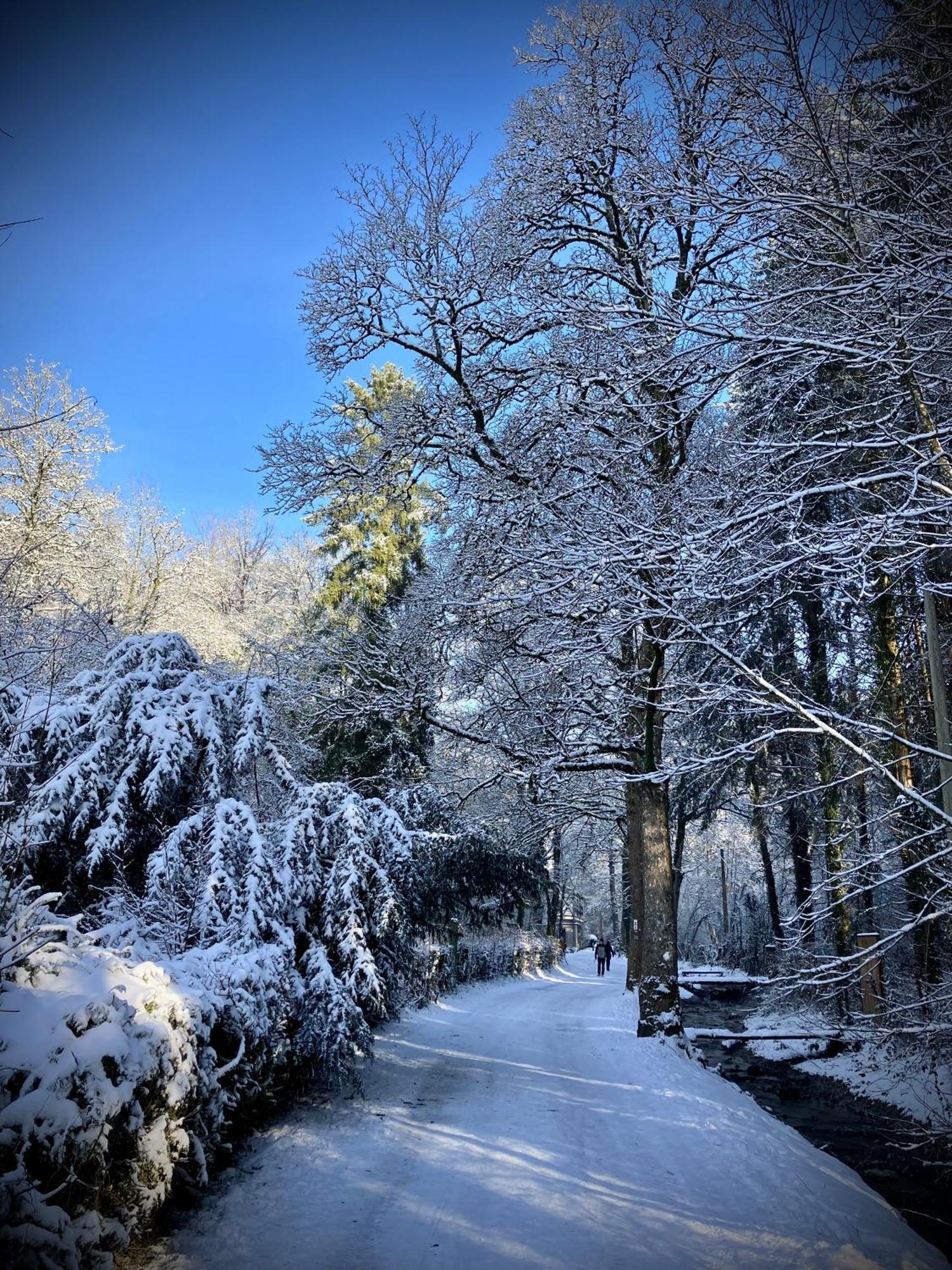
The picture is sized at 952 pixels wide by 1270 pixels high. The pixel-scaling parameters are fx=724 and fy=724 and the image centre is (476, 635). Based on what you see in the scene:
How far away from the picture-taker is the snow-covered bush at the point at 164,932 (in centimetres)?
329

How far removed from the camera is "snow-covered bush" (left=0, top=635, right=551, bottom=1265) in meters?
3.29

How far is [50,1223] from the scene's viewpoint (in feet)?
9.70

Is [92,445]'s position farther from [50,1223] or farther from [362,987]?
[50,1223]

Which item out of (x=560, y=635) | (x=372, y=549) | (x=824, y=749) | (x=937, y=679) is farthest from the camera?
(x=372, y=549)

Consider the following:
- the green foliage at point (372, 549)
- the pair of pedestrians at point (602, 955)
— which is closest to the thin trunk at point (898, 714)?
the green foliage at point (372, 549)

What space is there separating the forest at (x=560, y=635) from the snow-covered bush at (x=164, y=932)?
0.10 ft

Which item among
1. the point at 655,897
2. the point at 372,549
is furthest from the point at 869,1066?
the point at 372,549

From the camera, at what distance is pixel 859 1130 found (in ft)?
27.9

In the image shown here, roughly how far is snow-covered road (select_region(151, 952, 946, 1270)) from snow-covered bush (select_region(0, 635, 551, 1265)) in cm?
49

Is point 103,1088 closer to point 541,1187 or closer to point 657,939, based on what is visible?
point 541,1187

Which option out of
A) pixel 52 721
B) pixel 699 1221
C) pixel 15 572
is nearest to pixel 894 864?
pixel 699 1221

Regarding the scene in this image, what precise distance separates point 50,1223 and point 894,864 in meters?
8.25

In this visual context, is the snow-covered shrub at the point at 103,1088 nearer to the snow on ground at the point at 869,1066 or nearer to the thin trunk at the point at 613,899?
the snow on ground at the point at 869,1066

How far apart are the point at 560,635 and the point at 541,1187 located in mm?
4806
